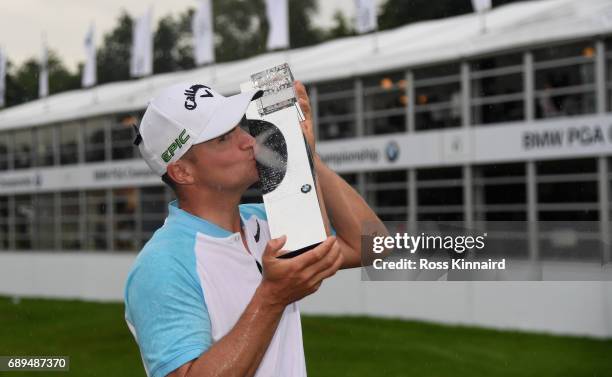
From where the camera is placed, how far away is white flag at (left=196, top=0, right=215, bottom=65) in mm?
23062

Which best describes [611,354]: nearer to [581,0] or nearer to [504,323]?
[504,323]

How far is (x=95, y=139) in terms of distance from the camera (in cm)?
2342

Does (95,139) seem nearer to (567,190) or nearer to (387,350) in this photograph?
(387,350)

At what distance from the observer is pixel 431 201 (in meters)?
16.5

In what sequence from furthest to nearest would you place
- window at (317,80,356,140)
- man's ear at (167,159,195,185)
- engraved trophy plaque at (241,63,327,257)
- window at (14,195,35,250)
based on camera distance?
1. window at (14,195,35,250)
2. window at (317,80,356,140)
3. man's ear at (167,159,195,185)
4. engraved trophy plaque at (241,63,327,257)

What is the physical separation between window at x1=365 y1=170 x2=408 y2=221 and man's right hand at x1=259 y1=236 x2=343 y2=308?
15389 millimetres

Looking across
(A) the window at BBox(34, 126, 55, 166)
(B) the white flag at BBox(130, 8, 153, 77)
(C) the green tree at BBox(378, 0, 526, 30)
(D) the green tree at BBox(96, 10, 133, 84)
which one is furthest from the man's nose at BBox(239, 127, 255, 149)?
(D) the green tree at BBox(96, 10, 133, 84)

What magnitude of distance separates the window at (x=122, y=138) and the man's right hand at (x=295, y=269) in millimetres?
21028

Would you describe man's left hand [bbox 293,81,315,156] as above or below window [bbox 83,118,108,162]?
below

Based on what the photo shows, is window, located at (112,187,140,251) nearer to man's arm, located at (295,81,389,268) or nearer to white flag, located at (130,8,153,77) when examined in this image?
white flag, located at (130,8,153,77)

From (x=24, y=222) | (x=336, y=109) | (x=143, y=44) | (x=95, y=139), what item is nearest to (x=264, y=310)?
(x=336, y=109)

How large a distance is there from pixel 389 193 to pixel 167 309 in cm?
1568

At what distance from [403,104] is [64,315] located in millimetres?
9085

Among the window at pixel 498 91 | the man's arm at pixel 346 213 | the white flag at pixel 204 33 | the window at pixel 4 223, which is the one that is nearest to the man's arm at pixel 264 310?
the man's arm at pixel 346 213
